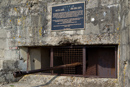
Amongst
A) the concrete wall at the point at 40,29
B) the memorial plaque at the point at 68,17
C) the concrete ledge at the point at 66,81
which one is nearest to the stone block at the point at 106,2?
the concrete wall at the point at 40,29

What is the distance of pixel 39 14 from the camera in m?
4.53

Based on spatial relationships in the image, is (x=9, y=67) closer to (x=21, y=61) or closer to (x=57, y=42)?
(x=21, y=61)

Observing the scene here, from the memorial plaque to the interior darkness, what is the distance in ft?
4.29

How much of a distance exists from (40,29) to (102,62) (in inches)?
83.7

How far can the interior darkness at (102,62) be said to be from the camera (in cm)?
468

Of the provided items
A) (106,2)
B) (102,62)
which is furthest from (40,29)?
(102,62)

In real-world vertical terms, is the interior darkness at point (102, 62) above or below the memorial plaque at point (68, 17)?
below

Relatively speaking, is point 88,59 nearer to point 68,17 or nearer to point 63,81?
point 63,81

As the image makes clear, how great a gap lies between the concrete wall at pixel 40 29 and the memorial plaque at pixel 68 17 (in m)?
0.13

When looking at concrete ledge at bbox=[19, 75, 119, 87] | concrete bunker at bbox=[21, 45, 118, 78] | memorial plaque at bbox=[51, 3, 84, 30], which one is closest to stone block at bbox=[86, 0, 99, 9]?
memorial plaque at bbox=[51, 3, 84, 30]

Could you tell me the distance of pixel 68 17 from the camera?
13.8 ft

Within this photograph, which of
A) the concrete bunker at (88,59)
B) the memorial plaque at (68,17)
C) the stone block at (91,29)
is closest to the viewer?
the stone block at (91,29)

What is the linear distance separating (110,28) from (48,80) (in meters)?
2.17

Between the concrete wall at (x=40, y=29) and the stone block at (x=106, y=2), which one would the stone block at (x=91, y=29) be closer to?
the concrete wall at (x=40, y=29)
